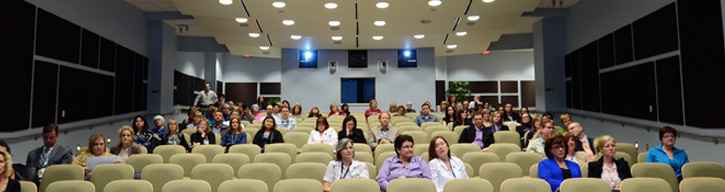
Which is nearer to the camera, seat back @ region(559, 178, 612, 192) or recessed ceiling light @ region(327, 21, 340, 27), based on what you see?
seat back @ region(559, 178, 612, 192)

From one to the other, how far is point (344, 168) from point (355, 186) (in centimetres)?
63

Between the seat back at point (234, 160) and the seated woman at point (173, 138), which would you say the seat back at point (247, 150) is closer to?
the seat back at point (234, 160)

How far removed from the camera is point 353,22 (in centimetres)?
1018

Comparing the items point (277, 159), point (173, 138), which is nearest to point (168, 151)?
point (173, 138)

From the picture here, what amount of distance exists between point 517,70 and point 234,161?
52.5ft

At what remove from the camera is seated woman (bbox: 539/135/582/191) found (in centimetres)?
407

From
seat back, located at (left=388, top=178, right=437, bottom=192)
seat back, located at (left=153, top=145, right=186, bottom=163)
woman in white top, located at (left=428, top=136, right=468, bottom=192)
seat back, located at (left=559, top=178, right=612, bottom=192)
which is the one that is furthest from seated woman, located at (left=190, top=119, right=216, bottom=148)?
seat back, located at (left=559, top=178, right=612, bottom=192)

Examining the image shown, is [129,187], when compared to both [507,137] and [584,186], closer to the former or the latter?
[584,186]

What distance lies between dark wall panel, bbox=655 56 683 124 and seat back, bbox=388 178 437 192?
518cm

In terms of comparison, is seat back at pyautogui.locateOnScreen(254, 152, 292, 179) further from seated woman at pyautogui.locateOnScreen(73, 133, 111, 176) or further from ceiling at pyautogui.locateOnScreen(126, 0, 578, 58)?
ceiling at pyautogui.locateOnScreen(126, 0, 578, 58)

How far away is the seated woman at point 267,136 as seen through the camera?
6.70 m

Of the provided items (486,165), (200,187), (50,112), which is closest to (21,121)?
(50,112)

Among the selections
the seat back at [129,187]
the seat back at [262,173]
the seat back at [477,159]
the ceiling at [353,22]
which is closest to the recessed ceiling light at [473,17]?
the ceiling at [353,22]

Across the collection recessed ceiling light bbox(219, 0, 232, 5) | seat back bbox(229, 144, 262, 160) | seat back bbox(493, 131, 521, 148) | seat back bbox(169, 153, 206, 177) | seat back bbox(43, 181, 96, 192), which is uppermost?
recessed ceiling light bbox(219, 0, 232, 5)
